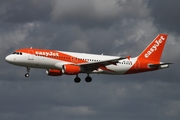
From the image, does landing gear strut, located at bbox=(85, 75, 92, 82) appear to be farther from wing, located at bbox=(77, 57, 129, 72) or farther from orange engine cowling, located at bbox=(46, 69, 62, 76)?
orange engine cowling, located at bbox=(46, 69, 62, 76)

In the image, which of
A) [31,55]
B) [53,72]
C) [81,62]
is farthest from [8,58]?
[81,62]

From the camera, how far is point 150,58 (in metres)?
110

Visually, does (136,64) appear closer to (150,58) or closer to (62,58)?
(150,58)

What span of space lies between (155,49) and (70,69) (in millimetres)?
20461

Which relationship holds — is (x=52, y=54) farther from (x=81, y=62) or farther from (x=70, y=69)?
(x=81, y=62)

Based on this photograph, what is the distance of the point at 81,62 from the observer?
101625 mm

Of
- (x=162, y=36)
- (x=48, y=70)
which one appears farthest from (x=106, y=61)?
(x=162, y=36)

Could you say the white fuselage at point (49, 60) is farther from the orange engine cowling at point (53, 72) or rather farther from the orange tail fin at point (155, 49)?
the orange tail fin at point (155, 49)

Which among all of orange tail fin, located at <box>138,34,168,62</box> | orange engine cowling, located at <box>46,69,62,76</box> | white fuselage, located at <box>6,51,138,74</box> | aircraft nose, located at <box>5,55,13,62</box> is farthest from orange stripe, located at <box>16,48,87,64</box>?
orange tail fin, located at <box>138,34,168,62</box>

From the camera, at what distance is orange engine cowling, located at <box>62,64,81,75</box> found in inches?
3883

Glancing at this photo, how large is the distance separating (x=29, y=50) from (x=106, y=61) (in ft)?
41.5

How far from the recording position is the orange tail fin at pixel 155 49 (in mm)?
109938

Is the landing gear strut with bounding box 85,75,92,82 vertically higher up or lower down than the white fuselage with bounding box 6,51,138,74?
lower down

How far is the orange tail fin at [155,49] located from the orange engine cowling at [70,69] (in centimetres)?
1502
